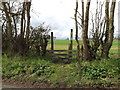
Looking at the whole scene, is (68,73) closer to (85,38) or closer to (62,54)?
(85,38)

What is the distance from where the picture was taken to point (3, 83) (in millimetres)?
7738

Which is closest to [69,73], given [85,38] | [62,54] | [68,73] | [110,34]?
[68,73]

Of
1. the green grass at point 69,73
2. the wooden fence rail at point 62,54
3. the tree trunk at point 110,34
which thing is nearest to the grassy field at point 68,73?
the green grass at point 69,73

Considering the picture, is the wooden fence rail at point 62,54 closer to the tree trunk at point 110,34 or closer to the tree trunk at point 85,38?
the tree trunk at point 85,38

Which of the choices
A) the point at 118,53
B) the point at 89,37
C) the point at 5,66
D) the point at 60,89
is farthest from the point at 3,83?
the point at 118,53

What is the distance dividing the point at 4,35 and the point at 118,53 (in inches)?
283

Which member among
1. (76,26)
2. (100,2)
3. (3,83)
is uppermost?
(100,2)

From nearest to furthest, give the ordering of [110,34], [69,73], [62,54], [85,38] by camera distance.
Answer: [69,73] < [110,34] < [85,38] < [62,54]

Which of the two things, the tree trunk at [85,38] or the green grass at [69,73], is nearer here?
the green grass at [69,73]

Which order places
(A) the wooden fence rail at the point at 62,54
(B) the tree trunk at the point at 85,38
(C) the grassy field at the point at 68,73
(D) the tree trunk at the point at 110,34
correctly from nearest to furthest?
(C) the grassy field at the point at 68,73 → (D) the tree trunk at the point at 110,34 → (B) the tree trunk at the point at 85,38 → (A) the wooden fence rail at the point at 62,54

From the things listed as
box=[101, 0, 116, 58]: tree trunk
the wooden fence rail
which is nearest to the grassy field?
box=[101, 0, 116, 58]: tree trunk

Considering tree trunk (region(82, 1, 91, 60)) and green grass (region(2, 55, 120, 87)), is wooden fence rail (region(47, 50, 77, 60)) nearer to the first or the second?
tree trunk (region(82, 1, 91, 60))

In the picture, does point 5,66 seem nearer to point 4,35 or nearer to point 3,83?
point 3,83

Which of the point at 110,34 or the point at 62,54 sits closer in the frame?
the point at 110,34
